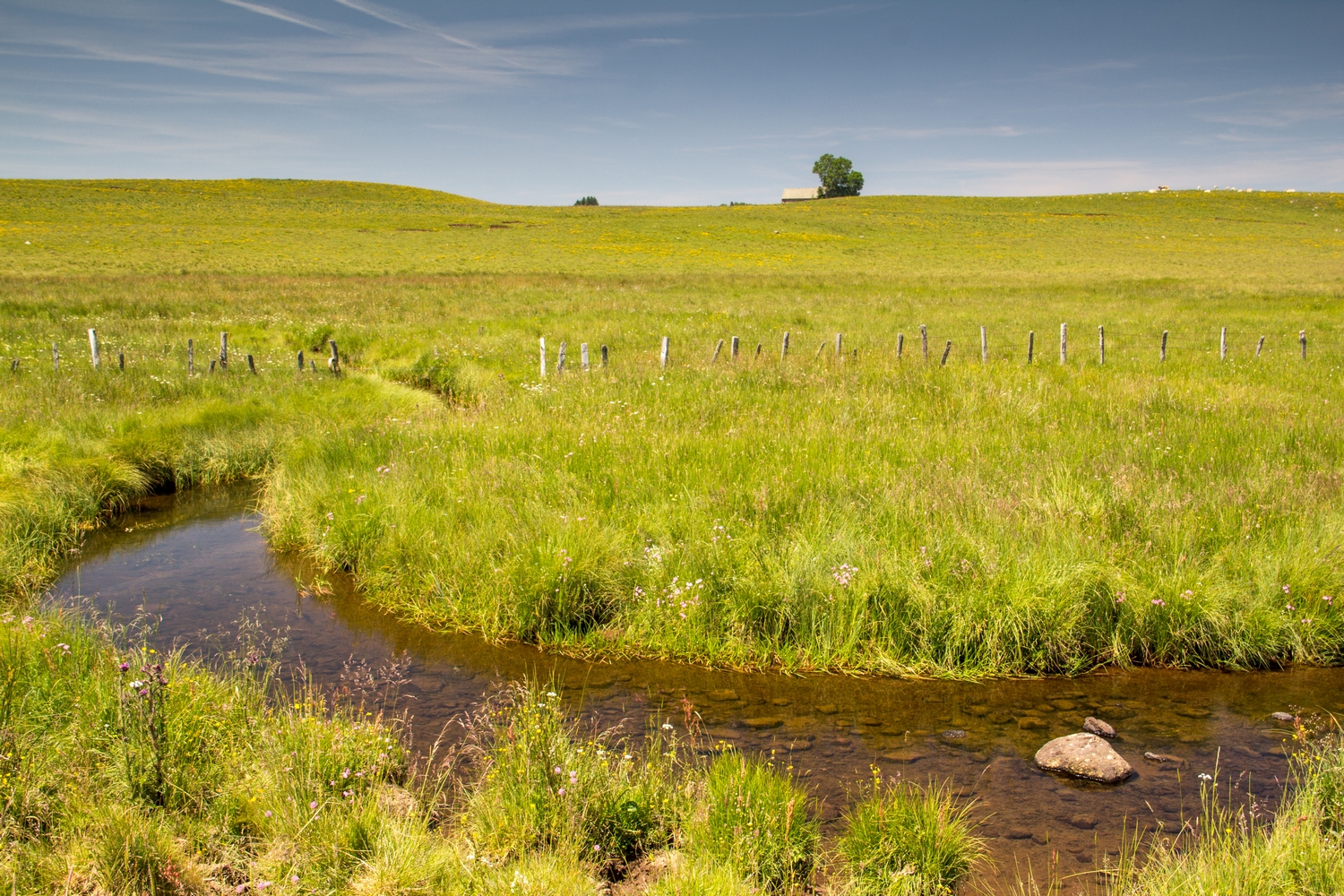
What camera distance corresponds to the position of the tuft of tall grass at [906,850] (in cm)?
398

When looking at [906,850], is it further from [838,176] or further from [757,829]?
[838,176]

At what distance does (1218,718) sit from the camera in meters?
5.82

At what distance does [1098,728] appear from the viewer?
5.63 m

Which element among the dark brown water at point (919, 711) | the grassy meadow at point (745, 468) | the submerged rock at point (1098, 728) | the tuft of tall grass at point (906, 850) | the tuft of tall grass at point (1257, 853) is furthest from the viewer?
the grassy meadow at point (745, 468)

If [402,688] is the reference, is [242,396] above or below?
above

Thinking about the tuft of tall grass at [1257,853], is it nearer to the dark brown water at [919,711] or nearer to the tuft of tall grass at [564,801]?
the dark brown water at [919,711]

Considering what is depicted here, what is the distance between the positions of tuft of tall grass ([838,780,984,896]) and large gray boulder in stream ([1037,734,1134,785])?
44.3 inches

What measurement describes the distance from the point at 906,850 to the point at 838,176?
148 m

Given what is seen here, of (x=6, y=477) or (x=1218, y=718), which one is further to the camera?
(x=6, y=477)

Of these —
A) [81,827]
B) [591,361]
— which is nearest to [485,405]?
[591,361]

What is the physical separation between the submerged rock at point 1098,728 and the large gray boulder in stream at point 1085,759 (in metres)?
0.34

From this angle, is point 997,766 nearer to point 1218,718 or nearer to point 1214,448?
point 1218,718

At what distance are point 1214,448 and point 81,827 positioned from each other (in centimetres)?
1177

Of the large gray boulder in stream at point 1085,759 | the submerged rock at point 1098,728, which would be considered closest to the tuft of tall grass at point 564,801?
the large gray boulder in stream at point 1085,759
